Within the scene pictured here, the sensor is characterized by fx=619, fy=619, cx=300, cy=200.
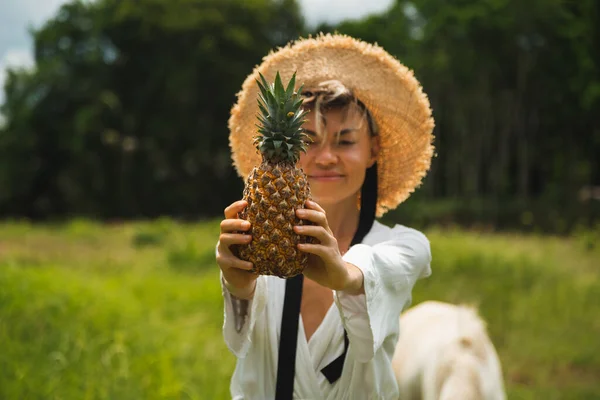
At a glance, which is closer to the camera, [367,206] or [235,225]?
[235,225]

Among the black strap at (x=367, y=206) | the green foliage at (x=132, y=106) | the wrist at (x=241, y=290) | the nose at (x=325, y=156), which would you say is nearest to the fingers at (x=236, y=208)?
the wrist at (x=241, y=290)

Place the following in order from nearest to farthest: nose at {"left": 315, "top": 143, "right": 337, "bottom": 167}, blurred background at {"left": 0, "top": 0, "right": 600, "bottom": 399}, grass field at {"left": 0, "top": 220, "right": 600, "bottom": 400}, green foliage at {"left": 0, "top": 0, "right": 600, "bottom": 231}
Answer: nose at {"left": 315, "top": 143, "right": 337, "bottom": 167} → grass field at {"left": 0, "top": 220, "right": 600, "bottom": 400} → blurred background at {"left": 0, "top": 0, "right": 600, "bottom": 399} → green foliage at {"left": 0, "top": 0, "right": 600, "bottom": 231}

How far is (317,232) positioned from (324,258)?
0.09 meters

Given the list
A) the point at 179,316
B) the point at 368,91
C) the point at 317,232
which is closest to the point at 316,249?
the point at 317,232

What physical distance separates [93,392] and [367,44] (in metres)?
3.15

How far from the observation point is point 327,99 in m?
2.36

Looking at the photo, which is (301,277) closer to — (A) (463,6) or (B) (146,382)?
(B) (146,382)

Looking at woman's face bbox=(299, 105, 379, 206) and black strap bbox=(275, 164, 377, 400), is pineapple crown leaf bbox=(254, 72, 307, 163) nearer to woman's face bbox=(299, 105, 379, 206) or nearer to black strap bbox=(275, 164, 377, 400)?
woman's face bbox=(299, 105, 379, 206)

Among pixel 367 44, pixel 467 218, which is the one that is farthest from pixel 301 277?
pixel 467 218

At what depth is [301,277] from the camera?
7.52 feet

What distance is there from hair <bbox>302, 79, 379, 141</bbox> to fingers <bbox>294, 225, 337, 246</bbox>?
68cm

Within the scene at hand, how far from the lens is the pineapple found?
1.69 meters

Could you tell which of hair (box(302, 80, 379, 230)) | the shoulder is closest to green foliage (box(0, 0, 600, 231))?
hair (box(302, 80, 379, 230))

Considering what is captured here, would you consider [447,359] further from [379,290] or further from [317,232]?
[317,232]
